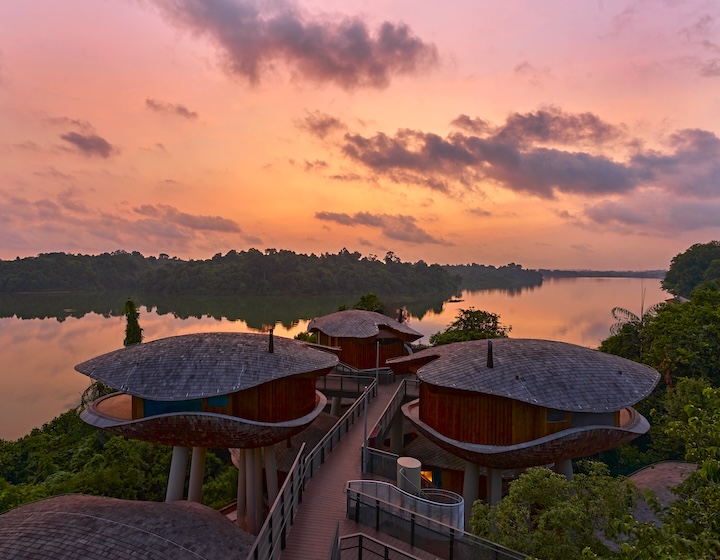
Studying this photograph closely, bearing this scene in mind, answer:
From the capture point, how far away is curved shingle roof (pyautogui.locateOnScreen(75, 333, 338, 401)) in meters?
17.6

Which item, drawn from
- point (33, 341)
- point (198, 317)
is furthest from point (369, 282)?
point (33, 341)

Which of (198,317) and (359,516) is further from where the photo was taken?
(198,317)

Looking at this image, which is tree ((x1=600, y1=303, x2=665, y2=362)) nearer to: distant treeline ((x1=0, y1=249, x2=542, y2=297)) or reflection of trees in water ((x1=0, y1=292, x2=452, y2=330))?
reflection of trees in water ((x1=0, y1=292, x2=452, y2=330))

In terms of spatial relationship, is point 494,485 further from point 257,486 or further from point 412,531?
point 257,486

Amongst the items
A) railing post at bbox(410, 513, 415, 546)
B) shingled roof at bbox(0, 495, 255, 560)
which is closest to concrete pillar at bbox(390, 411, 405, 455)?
shingled roof at bbox(0, 495, 255, 560)

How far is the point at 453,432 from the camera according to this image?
19078mm

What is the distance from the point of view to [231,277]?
150m

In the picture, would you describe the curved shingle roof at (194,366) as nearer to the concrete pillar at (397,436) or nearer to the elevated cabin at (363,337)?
the concrete pillar at (397,436)

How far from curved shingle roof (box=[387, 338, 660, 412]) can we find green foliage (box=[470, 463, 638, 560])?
5783 mm

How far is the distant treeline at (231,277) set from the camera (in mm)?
148000

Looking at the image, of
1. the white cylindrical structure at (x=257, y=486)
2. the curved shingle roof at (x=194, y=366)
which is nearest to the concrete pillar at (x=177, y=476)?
the white cylindrical structure at (x=257, y=486)

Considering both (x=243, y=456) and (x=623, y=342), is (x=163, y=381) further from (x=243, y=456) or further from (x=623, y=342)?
(x=623, y=342)

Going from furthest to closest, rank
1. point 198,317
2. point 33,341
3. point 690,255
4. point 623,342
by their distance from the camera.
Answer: point 690,255 → point 198,317 → point 33,341 → point 623,342

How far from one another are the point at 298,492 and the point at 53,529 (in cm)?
772
